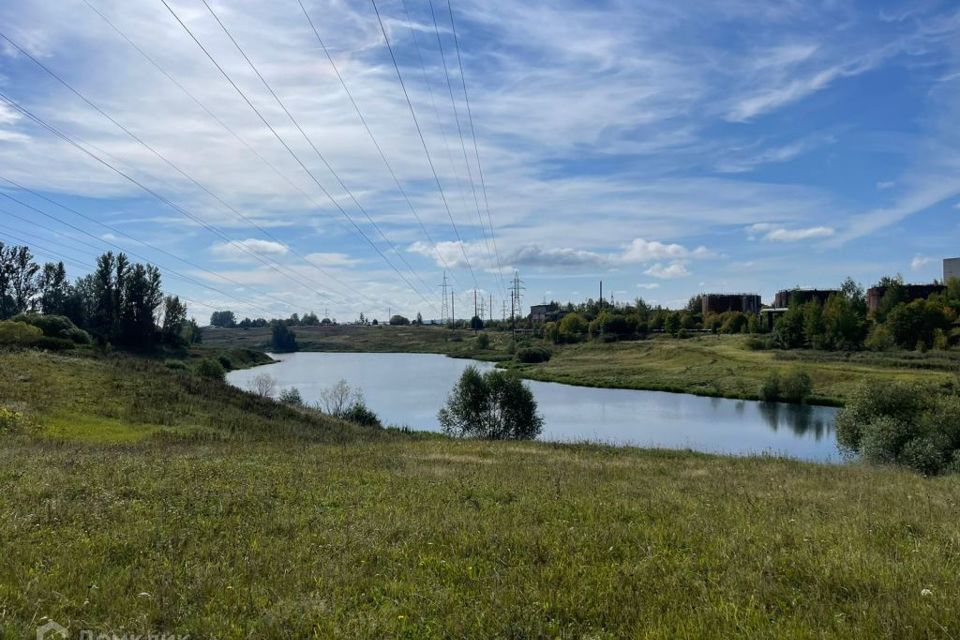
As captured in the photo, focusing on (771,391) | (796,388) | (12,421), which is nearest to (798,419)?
(796,388)

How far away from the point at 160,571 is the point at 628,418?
6171cm

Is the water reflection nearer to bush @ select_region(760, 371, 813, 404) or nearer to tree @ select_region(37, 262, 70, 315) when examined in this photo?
bush @ select_region(760, 371, 813, 404)

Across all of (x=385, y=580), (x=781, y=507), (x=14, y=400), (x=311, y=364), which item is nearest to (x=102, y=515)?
(x=385, y=580)

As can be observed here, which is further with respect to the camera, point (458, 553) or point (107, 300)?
point (107, 300)

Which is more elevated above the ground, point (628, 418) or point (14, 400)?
point (14, 400)

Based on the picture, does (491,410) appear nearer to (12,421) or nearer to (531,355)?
(12,421)

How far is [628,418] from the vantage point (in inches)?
2544

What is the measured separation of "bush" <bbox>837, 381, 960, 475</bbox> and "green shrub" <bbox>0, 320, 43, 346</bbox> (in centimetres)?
5535

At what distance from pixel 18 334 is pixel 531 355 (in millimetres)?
103906

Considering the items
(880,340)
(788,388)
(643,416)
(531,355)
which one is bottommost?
(643,416)

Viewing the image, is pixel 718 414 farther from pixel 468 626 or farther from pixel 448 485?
pixel 468 626

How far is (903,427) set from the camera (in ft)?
110

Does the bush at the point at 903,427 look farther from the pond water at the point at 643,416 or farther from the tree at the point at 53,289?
the tree at the point at 53,289

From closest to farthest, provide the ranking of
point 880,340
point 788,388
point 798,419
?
point 798,419 < point 788,388 < point 880,340
